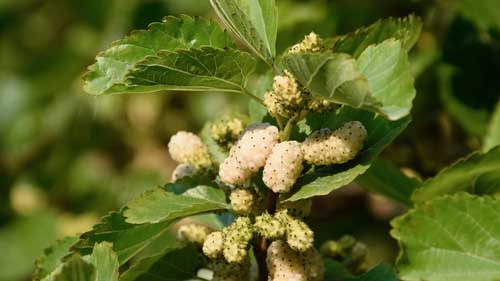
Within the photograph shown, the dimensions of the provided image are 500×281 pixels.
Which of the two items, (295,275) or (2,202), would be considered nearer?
(295,275)

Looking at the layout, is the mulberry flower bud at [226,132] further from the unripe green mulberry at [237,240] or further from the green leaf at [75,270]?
the green leaf at [75,270]

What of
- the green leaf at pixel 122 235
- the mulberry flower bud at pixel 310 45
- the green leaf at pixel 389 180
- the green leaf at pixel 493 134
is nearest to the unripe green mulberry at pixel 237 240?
the green leaf at pixel 122 235

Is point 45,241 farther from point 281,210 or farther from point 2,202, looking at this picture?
point 281,210

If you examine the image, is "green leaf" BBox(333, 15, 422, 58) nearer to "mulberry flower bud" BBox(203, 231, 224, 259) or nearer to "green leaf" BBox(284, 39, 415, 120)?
"green leaf" BBox(284, 39, 415, 120)

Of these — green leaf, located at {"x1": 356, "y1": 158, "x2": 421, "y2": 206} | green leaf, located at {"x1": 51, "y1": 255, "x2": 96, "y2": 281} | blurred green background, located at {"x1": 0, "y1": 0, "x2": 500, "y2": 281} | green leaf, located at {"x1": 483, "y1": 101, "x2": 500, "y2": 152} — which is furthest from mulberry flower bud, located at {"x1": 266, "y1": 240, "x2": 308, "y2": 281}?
blurred green background, located at {"x1": 0, "y1": 0, "x2": 500, "y2": 281}

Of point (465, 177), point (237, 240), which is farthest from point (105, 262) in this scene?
point (465, 177)

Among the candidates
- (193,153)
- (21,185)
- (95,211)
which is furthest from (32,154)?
(193,153)
